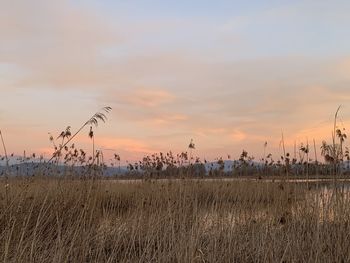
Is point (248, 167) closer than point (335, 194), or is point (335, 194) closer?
point (335, 194)

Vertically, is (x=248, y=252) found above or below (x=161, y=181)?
below

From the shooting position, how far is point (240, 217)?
783cm

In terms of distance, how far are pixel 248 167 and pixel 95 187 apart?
4.99 m

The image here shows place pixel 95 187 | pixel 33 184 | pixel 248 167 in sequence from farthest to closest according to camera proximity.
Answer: pixel 248 167 < pixel 95 187 < pixel 33 184

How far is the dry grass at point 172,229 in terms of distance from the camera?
5277 millimetres

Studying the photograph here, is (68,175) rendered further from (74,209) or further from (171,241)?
(171,241)

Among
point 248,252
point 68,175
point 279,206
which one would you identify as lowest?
point 248,252

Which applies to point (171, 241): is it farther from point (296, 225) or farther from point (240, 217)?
point (240, 217)

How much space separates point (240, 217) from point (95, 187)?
325 centimetres

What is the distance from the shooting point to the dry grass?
528 centimetres

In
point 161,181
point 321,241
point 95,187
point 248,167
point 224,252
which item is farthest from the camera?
point 248,167

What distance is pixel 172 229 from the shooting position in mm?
5613

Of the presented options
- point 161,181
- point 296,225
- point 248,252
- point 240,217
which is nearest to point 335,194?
point 296,225

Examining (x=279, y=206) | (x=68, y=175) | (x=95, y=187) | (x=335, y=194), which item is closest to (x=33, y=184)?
(x=68, y=175)
